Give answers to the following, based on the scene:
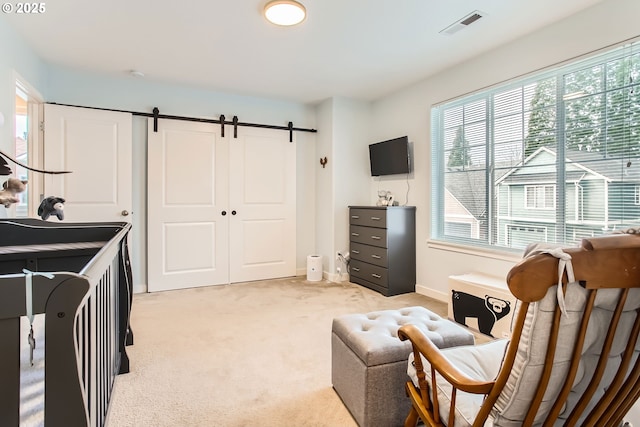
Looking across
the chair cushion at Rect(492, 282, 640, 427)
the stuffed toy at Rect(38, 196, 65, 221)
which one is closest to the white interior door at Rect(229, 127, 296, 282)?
the stuffed toy at Rect(38, 196, 65, 221)

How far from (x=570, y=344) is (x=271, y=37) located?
9.41 feet

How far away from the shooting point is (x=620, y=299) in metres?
0.83

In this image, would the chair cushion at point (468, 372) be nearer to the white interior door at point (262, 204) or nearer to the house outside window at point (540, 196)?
the house outside window at point (540, 196)

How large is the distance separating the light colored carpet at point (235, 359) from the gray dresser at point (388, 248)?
0.55ft

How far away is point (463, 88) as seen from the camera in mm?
3357

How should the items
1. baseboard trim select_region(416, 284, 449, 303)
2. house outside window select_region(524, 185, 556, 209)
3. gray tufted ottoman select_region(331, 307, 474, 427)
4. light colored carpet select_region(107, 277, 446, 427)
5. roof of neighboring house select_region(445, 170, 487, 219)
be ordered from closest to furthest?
gray tufted ottoman select_region(331, 307, 474, 427)
light colored carpet select_region(107, 277, 446, 427)
house outside window select_region(524, 185, 556, 209)
roof of neighboring house select_region(445, 170, 487, 219)
baseboard trim select_region(416, 284, 449, 303)

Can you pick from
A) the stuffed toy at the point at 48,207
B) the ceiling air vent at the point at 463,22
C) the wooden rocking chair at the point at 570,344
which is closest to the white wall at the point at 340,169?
the ceiling air vent at the point at 463,22

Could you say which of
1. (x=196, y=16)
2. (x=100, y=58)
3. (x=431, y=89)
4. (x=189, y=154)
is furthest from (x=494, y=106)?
(x=100, y=58)

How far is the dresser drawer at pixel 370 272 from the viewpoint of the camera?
3.82m

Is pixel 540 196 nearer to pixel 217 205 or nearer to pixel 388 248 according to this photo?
pixel 388 248

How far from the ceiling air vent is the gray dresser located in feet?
5.86

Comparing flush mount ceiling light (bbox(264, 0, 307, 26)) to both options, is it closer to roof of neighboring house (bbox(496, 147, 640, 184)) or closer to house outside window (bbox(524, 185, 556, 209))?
roof of neighboring house (bbox(496, 147, 640, 184))

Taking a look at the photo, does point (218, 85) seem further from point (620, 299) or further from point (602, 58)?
point (620, 299)

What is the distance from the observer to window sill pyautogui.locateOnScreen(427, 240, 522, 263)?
9.39ft
